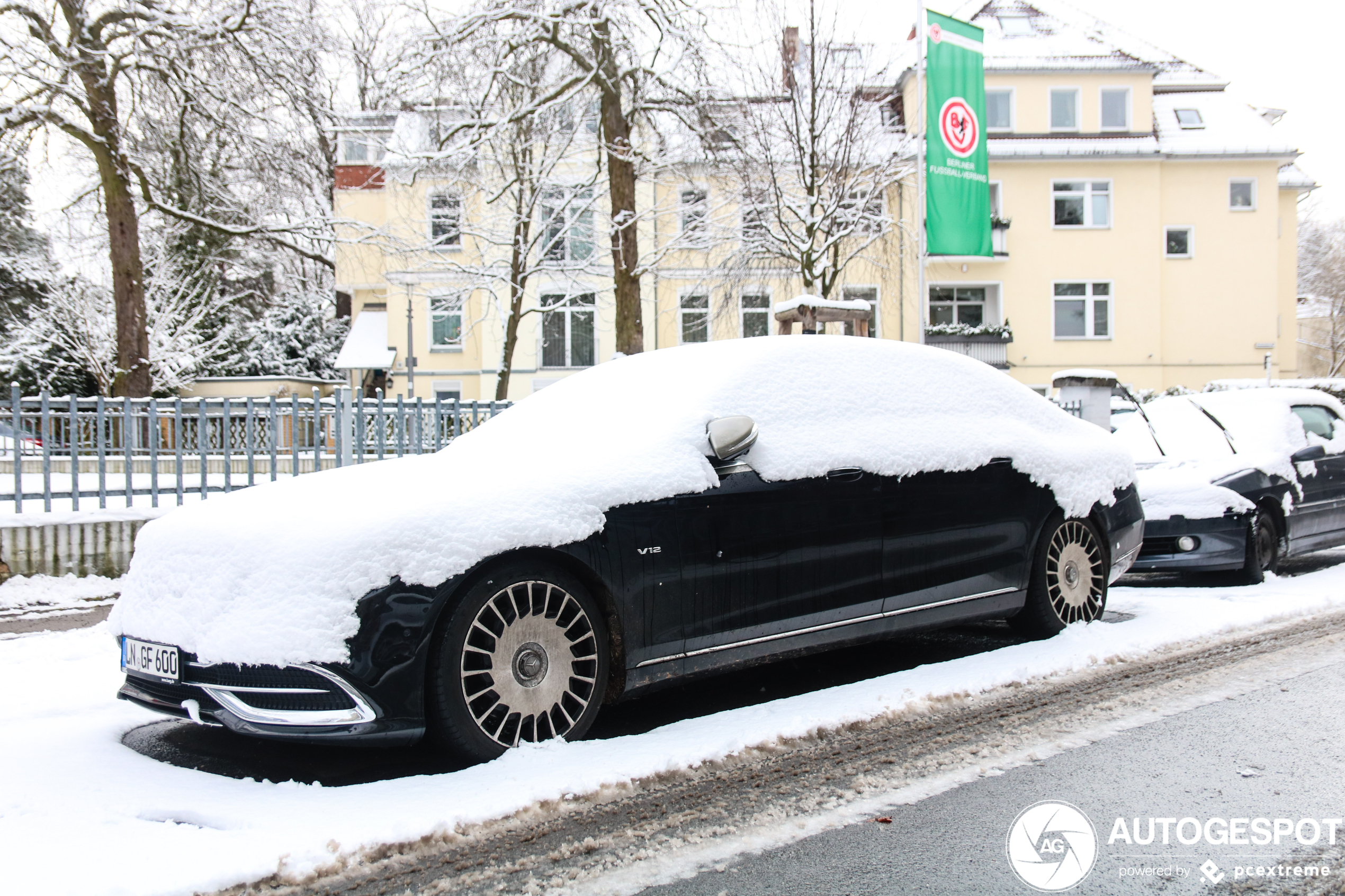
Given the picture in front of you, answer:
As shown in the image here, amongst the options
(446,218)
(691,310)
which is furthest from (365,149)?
(691,310)

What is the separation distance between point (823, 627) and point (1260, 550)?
497 centimetres

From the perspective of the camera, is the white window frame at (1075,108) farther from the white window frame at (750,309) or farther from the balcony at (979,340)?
the white window frame at (750,309)

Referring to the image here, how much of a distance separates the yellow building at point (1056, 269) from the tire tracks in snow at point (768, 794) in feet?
82.3

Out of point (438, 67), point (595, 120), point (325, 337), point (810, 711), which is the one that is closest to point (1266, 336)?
point (595, 120)

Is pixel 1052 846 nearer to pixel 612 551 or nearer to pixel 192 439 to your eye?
pixel 612 551

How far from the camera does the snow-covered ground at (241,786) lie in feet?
9.37

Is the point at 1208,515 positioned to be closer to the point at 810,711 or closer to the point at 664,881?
the point at 810,711

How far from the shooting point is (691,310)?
28.4m

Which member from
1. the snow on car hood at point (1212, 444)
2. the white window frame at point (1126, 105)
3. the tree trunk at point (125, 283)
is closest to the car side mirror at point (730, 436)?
the snow on car hood at point (1212, 444)

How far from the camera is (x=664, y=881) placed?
9.09ft

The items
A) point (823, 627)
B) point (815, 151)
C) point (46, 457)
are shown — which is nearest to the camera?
point (823, 627)

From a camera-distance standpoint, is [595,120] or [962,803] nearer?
[962,803]

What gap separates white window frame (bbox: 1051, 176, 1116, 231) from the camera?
1229 inches

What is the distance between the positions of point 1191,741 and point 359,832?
3096 millimetres
